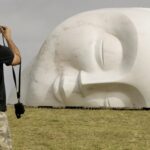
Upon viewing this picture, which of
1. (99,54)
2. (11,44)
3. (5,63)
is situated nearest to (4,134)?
(5,63)

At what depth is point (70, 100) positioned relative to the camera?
992 centimetres

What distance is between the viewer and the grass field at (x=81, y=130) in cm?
633

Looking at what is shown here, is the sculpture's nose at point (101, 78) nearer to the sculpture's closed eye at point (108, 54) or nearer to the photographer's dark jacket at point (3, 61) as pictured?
the sculpture's closed eye at point (108, 54)

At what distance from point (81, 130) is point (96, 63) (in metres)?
2.43

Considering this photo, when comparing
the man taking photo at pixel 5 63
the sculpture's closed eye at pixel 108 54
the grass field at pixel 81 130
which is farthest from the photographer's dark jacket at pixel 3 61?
the sculpture's closed eye at pixel 108 54

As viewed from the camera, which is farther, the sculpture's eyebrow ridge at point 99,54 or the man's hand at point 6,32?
the sculpture's eyebrow ridge at point 99,54

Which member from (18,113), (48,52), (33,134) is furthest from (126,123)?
(18,113)

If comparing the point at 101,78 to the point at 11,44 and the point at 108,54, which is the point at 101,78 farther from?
the point at 11,44

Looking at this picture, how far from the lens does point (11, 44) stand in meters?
3.53

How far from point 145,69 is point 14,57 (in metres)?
6.09

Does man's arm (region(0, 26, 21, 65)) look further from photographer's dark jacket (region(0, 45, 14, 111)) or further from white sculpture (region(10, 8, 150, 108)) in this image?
white sculpture (region(10, 8, 150, 108))

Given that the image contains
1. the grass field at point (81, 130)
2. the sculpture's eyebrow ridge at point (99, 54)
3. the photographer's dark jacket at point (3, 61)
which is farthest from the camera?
the sculpture's eyebrow ridge at point (99, 54)

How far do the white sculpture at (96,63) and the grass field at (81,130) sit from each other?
0.56 m

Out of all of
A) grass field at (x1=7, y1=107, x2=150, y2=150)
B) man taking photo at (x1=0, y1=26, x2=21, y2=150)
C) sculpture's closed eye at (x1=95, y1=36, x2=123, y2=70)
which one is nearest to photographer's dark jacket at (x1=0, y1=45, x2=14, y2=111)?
man taking photo at (x1=0, y1=26, x2=21, y2=150)
